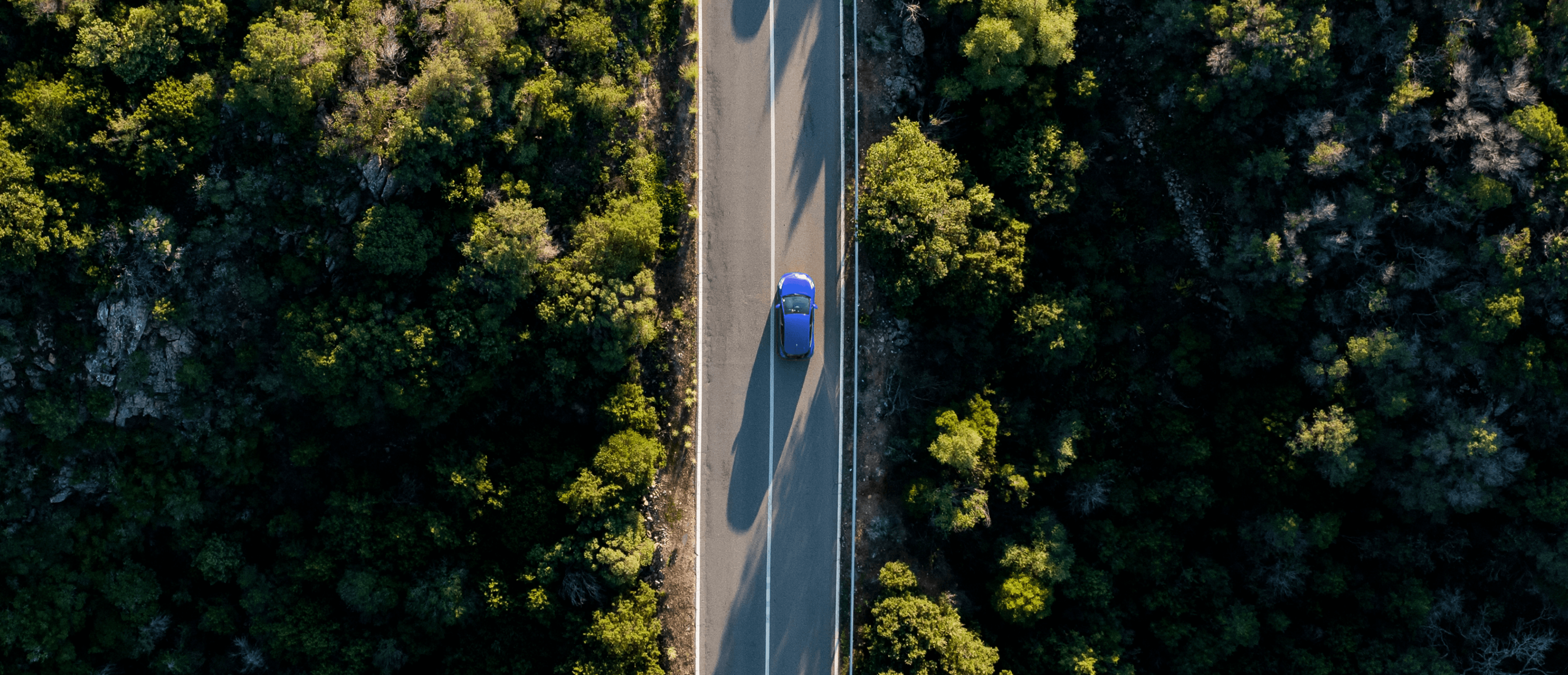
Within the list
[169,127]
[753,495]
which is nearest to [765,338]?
[753,495]

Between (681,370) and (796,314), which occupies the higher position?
(796,314)

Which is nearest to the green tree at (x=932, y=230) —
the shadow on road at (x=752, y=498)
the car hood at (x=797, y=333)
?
the car hood at (x=797, y=333)

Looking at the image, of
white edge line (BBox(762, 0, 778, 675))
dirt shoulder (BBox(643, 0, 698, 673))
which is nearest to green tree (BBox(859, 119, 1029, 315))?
white edge line (BBox(762, 0, 778, 675))

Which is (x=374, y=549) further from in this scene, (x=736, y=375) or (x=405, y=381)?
(x=736, y=375)

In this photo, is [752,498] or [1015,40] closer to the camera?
[1015,40]

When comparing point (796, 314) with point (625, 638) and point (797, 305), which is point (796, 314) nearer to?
point (797, 305)
